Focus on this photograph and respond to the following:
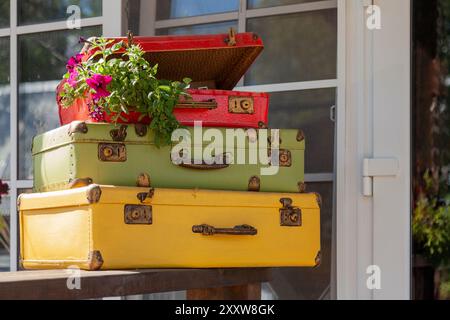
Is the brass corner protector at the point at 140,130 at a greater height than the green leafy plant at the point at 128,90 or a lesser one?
lesser

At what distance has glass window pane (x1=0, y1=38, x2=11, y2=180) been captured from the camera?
3162 millimetres

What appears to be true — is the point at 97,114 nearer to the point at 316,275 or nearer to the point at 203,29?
the point at 203,29

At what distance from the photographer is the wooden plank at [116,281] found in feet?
5.85

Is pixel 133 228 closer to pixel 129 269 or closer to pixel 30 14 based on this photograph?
pixel 129 269

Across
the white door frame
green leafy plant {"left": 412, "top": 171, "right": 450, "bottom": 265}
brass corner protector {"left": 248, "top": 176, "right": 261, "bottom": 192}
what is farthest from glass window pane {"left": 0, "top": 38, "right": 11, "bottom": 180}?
green leafy plant {"left": 412, "top": 171, "right": 450, "bottom": 265}

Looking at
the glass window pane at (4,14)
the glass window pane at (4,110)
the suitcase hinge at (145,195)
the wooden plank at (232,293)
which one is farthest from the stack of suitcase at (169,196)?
the glass window pane at (4,14)

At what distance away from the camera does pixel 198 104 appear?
238cm

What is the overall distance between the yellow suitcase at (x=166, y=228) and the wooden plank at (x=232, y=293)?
150 millimetres

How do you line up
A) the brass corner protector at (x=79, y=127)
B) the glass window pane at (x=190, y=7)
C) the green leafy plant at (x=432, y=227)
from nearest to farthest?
the brass corner protector at (x=79, y=127) < the glass window pane at (x=190, y=7) < the green leafy plant at (x=432, y=227)

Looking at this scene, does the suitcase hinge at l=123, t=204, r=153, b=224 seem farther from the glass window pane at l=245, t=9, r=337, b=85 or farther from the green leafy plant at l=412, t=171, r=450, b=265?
the green leafy plant at l=412, t=171, r=450, b=265

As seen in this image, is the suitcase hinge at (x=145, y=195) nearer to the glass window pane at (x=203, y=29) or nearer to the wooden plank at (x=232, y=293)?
the wooden plank at (x=232, y=293)

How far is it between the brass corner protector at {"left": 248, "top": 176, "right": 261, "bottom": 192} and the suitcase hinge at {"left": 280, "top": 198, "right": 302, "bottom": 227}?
0.08 m
